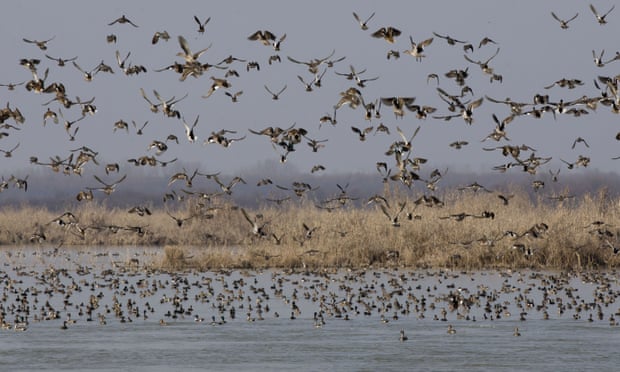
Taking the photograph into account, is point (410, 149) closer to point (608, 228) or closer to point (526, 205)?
point (608, 228)

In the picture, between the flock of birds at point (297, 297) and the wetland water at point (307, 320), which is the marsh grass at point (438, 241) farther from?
the wetland water at point (307, 320)

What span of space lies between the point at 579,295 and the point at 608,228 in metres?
9.08

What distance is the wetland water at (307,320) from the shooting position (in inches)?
672

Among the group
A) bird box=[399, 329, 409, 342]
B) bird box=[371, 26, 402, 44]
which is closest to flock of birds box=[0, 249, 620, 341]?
bird box=[399, 329, 409, 342]

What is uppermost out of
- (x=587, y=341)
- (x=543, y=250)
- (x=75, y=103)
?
(x=75, y=103)

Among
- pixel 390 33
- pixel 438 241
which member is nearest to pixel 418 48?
pixel 390 33

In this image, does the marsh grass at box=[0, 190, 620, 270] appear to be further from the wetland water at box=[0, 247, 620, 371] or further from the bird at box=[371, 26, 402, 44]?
the bird at box=[371, 26, 402, 44]

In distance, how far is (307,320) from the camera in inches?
834

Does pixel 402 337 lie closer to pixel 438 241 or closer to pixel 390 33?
pixel 390 33

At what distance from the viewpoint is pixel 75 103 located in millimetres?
21422

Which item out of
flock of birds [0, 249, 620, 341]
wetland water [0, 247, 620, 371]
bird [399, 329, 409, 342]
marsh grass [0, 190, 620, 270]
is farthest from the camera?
marsh grass [0, 190, 620, 270]

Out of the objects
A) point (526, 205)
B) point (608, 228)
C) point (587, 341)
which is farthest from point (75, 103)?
point (526, 205)

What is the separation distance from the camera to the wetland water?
17062mm

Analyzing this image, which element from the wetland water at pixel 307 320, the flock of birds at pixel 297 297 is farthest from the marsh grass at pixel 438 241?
the wetland water at pixel 307 320
